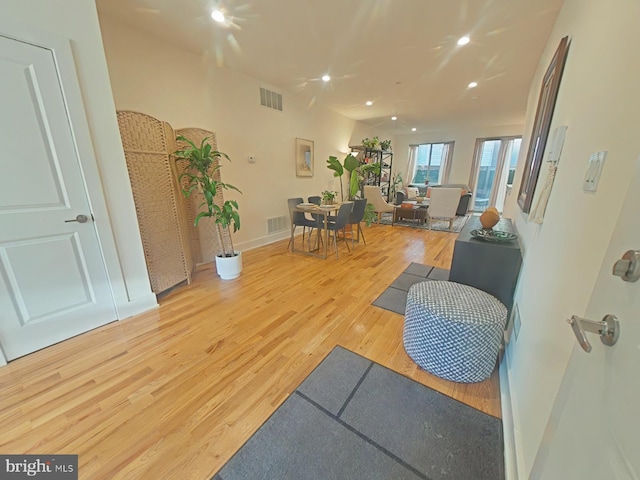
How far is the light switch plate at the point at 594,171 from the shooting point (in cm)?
79

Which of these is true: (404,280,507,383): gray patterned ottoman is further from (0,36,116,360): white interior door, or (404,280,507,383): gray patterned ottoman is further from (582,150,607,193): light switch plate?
(0,36,116,360): white interior door

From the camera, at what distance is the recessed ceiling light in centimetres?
223

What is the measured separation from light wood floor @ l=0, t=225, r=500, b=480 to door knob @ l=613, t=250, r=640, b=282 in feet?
4.20

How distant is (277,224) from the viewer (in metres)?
4.57

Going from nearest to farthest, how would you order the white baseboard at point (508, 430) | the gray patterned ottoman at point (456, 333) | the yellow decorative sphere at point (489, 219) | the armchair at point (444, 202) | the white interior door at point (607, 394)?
1. the white interior door at point (607, 394)
2. the white baseboard at point (508, 430)
3. the gray patterned ottoman at point (456, 333)
4. the yellow decorative sphere at point (489, 219)
5. the armchair at point (444, 202)

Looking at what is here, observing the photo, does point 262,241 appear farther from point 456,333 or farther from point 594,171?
point 594,171

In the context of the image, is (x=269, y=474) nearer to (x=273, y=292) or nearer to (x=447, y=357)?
(x=447, y=357)

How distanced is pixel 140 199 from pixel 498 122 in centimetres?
883

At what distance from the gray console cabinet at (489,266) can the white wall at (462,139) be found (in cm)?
733

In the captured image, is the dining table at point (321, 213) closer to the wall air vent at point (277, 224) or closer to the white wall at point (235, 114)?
the wall air vent at point (277, 224)

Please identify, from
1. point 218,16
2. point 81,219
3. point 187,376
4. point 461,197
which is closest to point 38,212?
point 81,219

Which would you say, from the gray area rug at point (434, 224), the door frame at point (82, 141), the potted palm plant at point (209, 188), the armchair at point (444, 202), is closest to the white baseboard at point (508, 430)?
the potted palm plant at point (209, 188)

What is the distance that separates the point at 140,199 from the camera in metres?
2.25

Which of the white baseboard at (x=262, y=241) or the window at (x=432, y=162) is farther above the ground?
the window at (x=432, y=162)
